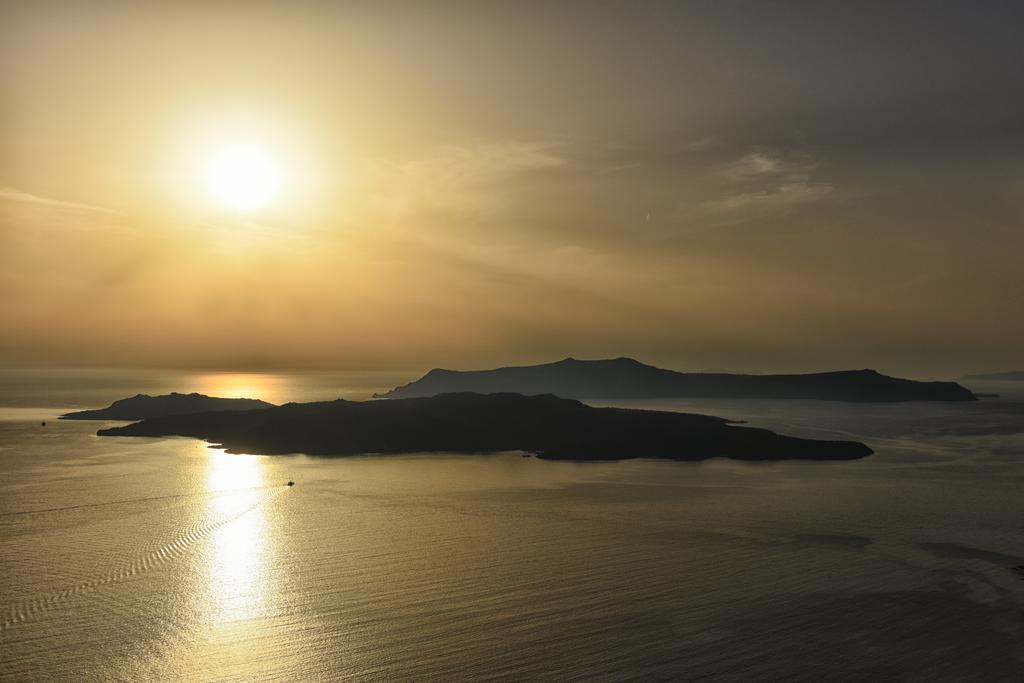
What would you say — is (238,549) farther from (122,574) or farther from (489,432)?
(489,432)

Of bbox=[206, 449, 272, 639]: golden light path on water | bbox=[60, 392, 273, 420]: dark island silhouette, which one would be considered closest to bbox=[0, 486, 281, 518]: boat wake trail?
bbox=[206, 449, 272, 639]: golden light path on water

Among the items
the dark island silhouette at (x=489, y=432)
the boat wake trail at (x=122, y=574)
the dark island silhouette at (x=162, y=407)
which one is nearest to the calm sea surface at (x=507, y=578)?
the boat wake trail at (x=122, y=574)

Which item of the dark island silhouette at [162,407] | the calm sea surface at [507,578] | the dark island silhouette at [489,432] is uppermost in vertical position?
the dark island silhouette at [162,407]

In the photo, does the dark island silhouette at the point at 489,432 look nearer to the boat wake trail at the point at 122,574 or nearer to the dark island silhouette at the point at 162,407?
the dark island silhouette at the point at 162,407

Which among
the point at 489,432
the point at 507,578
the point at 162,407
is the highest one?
the point at 162,407

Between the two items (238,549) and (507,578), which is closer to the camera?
(507,578)

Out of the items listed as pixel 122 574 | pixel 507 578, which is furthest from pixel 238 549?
pixel 507 578

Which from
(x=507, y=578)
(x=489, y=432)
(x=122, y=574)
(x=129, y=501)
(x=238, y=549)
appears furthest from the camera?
(x=489, y=432)
